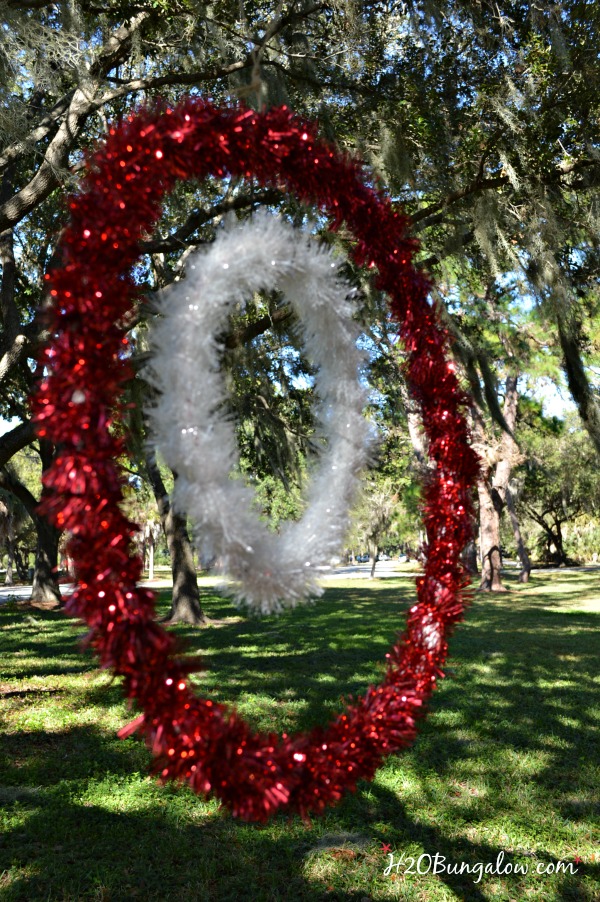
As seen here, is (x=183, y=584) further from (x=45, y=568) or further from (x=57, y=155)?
(x=57, y=155)

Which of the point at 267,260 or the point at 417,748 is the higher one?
the point at 267,260

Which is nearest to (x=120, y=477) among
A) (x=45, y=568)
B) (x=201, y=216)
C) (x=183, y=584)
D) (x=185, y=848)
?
(x=185, y=848)

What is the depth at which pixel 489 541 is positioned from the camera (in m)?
18.8

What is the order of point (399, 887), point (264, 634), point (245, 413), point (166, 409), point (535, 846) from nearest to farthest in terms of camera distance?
point (166, 409)
point (399, 887)
point (535, 846)
point (245, 413)
point (264, 634)

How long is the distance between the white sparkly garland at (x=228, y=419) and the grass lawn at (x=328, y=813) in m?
0.49

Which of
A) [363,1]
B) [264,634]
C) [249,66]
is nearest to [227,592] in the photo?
[249,66]

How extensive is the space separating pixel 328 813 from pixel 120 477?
372 centimetres

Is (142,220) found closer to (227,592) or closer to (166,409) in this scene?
(166,409)

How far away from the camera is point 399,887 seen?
3553 mm

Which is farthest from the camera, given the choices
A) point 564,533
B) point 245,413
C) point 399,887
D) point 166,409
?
point 564,533

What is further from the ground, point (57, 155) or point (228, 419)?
point (57, 155)

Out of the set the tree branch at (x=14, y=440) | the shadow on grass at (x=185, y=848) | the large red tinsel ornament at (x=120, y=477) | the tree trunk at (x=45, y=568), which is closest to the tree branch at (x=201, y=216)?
the tree branch at (x=14, y=440)

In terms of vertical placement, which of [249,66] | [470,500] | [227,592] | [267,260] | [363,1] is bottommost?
[227,592]

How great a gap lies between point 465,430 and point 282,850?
3144mm
